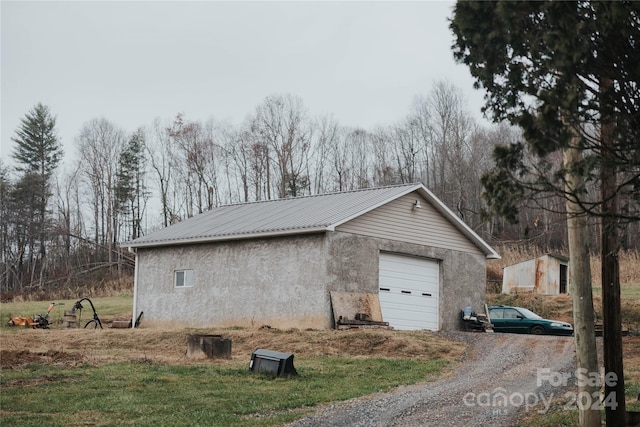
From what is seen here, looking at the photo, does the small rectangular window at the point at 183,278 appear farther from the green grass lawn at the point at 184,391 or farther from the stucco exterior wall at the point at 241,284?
the green grass lawn at the point at 184,391

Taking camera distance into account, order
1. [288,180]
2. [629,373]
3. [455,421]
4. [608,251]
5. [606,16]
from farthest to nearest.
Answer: [288,180] → [629,373] → [455,421] → [608,251] → [606,16]

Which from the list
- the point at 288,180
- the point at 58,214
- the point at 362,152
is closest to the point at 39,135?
the point at 58,214

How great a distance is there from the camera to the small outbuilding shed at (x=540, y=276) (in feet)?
116

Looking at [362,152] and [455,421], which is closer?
[455,421]

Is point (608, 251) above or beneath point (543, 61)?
beneath

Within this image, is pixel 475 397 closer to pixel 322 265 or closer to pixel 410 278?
pixel 322 265

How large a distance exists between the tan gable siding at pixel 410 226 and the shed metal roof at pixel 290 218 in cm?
23

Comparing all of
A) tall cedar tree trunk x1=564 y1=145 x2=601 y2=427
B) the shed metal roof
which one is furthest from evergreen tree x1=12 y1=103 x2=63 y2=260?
tall cedar tree trunk x1=564 y1=145 x2=601 y2=427

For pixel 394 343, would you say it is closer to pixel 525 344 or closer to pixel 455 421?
pixel 525 344

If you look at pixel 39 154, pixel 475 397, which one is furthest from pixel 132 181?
Answer: pixel 475 397

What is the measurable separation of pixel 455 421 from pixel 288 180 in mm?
43514

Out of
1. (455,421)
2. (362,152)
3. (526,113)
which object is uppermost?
(362,152)

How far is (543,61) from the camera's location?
25.3ft

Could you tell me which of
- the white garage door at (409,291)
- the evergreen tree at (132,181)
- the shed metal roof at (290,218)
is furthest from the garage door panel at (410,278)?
the evergreen tree at (132,181)
